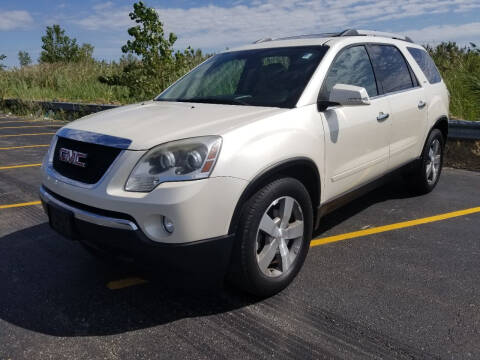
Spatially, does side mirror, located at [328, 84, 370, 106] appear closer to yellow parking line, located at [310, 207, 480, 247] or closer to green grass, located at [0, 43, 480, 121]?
yellow parking line, located at [310, 207, 480, 247]

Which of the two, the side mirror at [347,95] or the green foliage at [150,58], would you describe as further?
the green foliage at [150,58]

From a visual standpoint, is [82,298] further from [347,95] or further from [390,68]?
[390,68]

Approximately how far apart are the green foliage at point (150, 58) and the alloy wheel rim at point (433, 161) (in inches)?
352

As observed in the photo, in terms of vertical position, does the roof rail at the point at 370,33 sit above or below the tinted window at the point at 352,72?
above

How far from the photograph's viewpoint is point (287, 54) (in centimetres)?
375

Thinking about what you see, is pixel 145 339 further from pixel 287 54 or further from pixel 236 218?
pixel 287 54

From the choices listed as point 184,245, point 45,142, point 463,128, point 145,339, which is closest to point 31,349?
point 145,339

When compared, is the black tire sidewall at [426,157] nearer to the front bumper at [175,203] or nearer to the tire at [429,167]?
the tire at [429,167]

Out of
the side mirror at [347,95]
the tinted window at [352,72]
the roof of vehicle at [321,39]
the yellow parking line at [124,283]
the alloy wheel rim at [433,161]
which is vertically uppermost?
the roof of vehicle at [321,39]

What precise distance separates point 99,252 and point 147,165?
27.1 inches

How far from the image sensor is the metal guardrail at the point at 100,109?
6812mm

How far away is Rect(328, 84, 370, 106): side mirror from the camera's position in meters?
3.18

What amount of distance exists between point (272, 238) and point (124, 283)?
116cm

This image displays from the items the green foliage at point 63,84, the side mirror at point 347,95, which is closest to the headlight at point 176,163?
the side mirror at point 347,95
